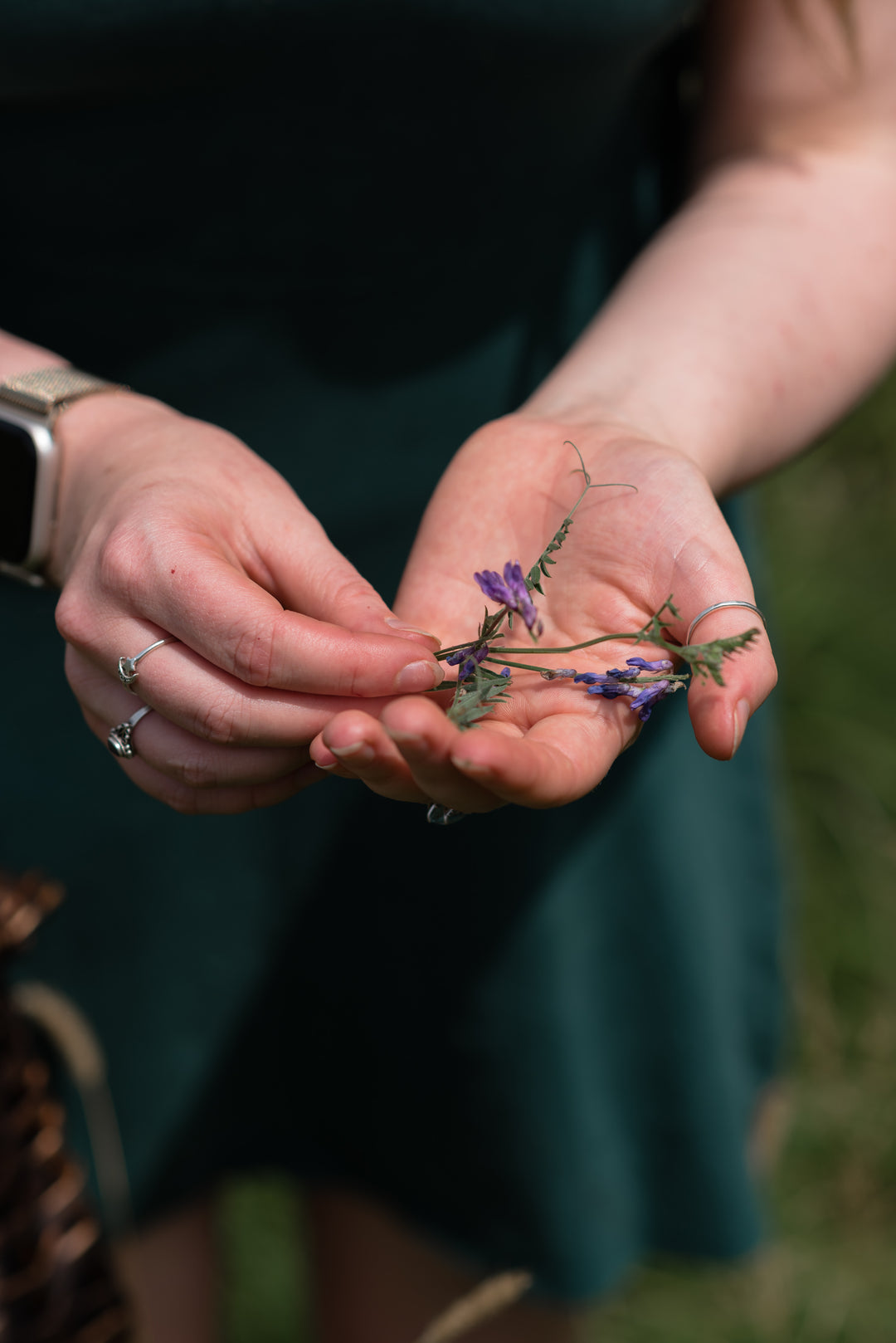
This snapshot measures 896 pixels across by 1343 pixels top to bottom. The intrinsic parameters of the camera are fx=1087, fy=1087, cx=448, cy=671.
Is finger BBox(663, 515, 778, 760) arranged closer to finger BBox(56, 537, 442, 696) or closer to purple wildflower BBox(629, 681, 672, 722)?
purple wildflower BBox(629, 681, 672, 722)

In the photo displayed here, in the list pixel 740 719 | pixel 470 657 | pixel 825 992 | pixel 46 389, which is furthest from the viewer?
pixel 825 992

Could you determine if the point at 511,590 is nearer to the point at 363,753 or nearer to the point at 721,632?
the point at 721,632

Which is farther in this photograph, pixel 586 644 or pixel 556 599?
pixel 556 599

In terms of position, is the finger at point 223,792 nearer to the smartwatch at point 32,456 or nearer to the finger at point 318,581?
the finger at point 318,581

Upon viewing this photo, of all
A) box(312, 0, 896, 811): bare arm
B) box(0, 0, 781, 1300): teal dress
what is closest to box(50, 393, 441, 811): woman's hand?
box(312, 0, 896, 811): bare arm

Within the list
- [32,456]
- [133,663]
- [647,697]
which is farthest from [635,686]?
[32,456]

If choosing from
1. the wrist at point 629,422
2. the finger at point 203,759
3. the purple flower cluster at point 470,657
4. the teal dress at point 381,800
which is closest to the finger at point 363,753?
the finger at point 203,759
